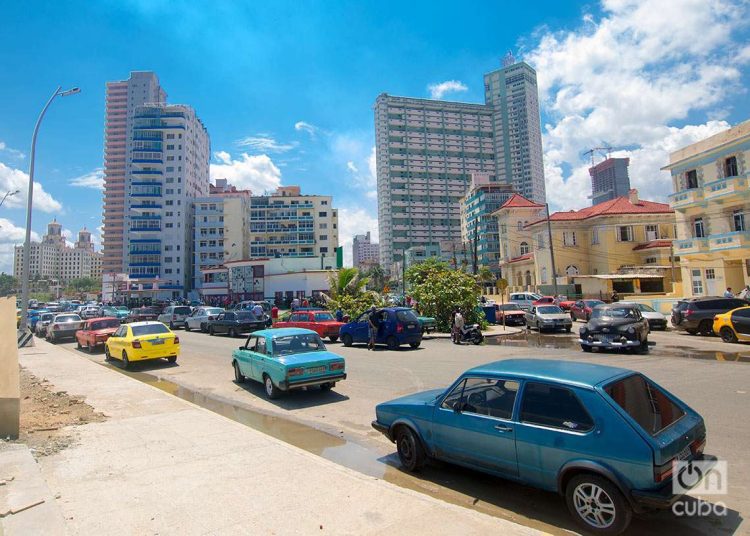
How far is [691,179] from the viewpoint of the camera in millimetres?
32250

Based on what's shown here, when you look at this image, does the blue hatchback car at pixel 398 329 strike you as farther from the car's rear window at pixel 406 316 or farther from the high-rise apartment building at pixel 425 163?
the high-rise apartment building at pixel 425 163

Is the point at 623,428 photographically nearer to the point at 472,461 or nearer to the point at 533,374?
the point at 533,374

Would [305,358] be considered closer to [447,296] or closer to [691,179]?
[447,296]

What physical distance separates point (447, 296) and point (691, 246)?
2119 centimetres

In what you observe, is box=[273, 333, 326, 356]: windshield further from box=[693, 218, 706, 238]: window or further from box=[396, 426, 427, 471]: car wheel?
box=[693, 218, 706, 238]: window

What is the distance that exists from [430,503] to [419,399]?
1609 millimetres

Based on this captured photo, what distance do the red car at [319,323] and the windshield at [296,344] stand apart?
9607mm

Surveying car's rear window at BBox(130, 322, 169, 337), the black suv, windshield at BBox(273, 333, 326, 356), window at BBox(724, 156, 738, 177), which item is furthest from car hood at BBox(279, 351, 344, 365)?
window at BBox(724, 156, 738, 177)

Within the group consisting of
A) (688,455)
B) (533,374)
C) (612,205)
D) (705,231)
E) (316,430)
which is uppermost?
(612,205)

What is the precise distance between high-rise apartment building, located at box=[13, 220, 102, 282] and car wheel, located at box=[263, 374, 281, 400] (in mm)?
177110

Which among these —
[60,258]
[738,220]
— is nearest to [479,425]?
[738,220]

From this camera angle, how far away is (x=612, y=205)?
47688 mm

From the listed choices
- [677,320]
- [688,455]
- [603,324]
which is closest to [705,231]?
[677,320]

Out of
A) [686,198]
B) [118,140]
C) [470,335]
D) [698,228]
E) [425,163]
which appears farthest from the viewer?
[425,163]
